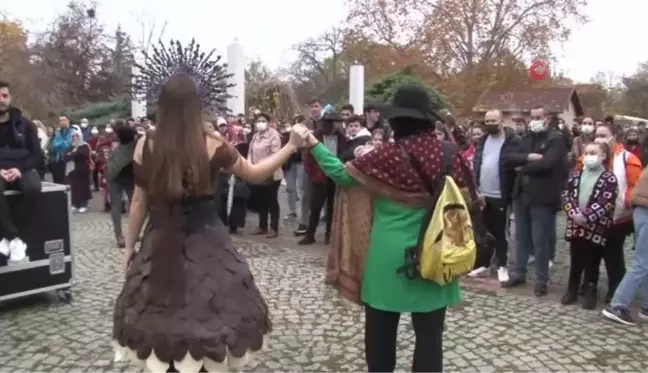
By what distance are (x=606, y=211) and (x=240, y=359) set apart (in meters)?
4.48

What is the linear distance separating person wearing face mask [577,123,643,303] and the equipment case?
499 centimetres

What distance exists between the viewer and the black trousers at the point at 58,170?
14.6 meters

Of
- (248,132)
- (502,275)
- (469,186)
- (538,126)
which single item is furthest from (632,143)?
(469,186)

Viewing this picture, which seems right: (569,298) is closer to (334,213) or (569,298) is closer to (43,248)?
(334,213)

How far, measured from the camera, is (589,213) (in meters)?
6.36

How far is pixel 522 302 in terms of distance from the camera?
6695 mm

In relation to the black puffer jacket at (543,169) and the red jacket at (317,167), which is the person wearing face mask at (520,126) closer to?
the black puffer jacket at (543,169)

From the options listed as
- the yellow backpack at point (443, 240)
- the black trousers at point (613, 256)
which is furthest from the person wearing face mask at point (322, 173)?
the yellow backpack at point (443, 240)

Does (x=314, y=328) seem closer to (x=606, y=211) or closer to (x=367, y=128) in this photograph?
(x=606, y=211)

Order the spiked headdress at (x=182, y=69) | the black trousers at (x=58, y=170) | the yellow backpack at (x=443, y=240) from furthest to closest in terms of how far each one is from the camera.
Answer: the black trousers at (x=58, y=170)
the spiked headdress at (x=182, y=69)
the yellow backpack at (x=443, y=240)

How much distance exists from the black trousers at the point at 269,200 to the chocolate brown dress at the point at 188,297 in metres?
7.27

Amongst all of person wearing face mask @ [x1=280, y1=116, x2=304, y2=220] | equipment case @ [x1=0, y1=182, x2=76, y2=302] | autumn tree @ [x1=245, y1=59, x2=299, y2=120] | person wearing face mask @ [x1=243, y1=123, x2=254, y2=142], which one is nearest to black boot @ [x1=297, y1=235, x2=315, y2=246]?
person wearing face mask @ [x1=280, y1=116, x2=304, y2=220]

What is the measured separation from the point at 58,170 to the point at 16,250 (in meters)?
8.99

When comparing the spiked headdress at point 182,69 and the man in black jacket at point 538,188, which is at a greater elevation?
the spiked headdress at point 182,69
